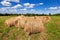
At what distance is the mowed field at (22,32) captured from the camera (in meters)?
2.21

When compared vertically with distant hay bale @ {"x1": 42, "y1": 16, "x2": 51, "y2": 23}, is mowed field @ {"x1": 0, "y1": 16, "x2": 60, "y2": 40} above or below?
below

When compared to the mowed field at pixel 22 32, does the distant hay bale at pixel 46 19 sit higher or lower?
higher

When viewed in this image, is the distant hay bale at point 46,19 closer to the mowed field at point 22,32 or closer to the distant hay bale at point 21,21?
the mowed field at point 22,32

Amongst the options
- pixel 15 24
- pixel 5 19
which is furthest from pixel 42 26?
pixel 5 19

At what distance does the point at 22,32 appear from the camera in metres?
2.27

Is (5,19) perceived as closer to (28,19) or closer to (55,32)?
(28,19)

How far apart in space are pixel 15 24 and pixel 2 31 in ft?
0.86

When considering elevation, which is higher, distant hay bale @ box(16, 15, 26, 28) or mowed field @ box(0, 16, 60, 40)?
distant hay bale @ box(16, 15, 26, 28)

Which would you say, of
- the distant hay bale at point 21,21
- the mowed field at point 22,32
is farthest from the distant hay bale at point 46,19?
the distant hay bale at point 21,21

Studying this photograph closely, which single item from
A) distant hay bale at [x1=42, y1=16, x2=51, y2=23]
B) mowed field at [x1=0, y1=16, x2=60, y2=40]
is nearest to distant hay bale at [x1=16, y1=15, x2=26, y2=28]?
mowed field at [x1=0, y1=16, x2=60, y2=40]

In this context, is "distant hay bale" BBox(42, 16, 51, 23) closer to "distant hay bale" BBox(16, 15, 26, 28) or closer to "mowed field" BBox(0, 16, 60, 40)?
"mowed field" BBox(0, 16, 60, 40)

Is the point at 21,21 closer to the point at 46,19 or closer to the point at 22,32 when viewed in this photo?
the point at 22,32

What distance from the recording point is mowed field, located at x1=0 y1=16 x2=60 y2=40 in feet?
7.26

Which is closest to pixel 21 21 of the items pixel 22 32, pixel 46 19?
pixel 22 32
